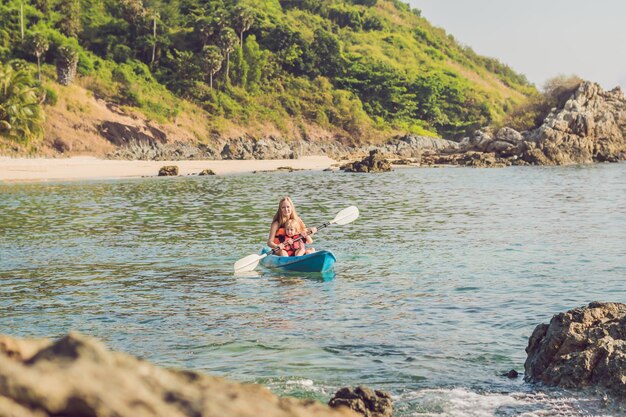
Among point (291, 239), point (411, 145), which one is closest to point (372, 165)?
point (411, 145)

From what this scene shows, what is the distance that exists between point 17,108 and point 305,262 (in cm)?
4506

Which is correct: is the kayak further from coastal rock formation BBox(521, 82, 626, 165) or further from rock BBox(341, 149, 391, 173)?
coastal rock formation BBox(521, 82, 626, 165)

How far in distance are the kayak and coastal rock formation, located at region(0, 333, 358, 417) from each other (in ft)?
41.7

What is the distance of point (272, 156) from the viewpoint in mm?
78250

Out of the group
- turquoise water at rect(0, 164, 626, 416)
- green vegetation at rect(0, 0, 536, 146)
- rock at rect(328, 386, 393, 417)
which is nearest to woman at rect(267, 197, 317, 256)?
turquoise water at rect(0, 164, 626, 416)

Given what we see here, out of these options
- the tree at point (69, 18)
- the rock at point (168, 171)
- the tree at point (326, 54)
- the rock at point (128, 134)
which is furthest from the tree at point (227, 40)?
the rock at point (168, 171)

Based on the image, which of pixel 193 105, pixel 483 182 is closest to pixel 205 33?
pixel 193 105

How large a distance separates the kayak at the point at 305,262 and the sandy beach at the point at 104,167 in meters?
Answer: 38.6

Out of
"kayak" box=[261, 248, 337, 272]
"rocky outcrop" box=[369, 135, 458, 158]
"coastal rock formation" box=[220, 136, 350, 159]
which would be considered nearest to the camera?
"kayak" box=[261, 248, 337, 272]

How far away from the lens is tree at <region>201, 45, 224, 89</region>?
3354 inches

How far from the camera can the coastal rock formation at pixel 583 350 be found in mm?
7547

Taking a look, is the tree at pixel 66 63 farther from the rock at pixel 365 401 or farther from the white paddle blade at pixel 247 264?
the rock at pixel 365 401

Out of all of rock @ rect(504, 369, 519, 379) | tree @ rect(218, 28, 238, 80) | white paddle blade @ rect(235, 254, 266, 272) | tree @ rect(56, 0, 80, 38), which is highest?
tree @ rect(56, 0, 80, 38)

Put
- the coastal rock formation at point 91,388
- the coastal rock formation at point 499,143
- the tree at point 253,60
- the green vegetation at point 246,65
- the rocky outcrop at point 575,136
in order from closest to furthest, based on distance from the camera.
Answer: the coastal rock formation at point 91,388 → the rocky outcrop at point 575,136 → the coastal rock formation at point 499,143 → the green vegetation at point 246,65 → the tree at point 253,60
